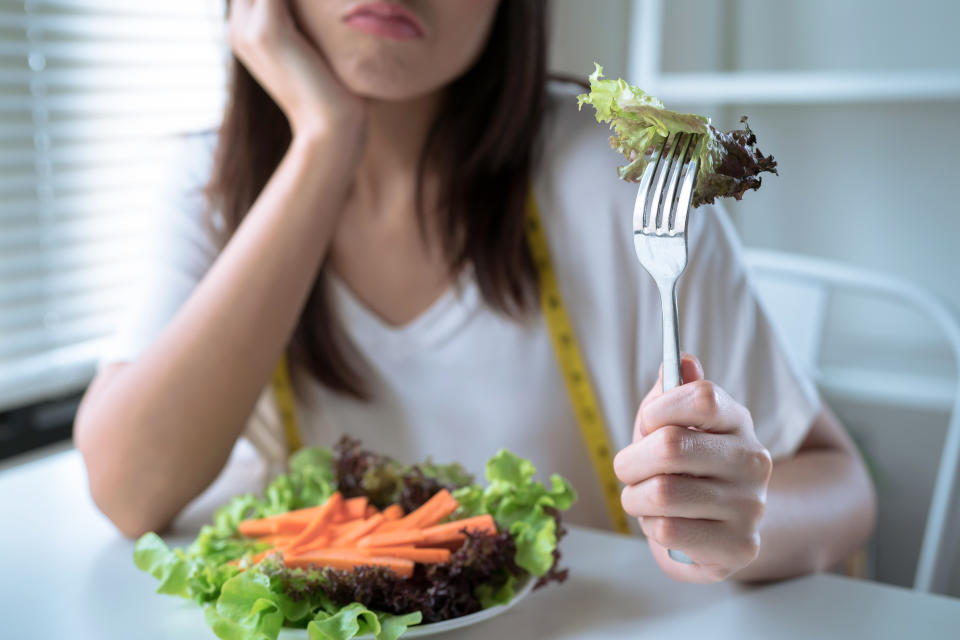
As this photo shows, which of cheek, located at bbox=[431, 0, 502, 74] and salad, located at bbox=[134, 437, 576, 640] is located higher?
cheek, located at bbox=[431, 0, 502, 74]

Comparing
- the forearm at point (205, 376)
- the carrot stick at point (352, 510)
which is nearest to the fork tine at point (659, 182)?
the carrot stick at point (352, 510)

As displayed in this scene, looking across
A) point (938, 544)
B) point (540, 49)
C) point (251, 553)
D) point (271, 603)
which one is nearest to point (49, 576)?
point (251, 553)

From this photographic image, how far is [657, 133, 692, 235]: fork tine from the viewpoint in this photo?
529mm

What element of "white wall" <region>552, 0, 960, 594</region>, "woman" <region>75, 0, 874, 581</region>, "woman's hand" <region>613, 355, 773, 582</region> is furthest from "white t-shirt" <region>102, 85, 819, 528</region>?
"white wall" <region>552, 0, 960, 594</region>

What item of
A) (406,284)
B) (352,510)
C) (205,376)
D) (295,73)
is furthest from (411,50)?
(352,510)

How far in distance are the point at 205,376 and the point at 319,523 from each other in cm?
28

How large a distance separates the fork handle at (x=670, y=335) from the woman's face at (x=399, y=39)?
661 millimetres

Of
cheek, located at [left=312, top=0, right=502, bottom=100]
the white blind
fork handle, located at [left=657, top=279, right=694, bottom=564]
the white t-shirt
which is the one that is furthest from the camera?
the white blind

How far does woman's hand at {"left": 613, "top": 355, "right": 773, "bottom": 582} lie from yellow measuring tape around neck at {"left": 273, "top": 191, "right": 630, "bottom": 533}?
658mm

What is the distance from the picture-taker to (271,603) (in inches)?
26.5

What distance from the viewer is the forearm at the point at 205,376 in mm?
1006

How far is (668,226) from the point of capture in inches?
20.8

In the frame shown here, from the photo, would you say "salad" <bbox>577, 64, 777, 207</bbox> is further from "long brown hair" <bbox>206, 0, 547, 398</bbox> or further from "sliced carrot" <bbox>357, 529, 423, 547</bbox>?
"long brown hair" <bbox>206, 0, 547, 398</bbox>

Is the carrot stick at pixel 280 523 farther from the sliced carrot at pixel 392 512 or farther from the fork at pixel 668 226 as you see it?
the fork at pixel 668 226
